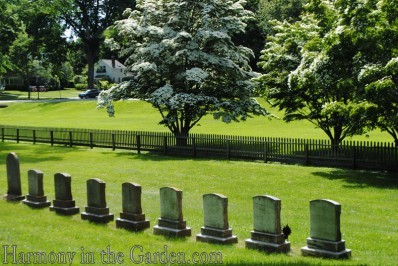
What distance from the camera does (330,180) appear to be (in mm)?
21312

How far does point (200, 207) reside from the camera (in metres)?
15.4

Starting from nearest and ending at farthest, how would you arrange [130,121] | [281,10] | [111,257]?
1. [111,257]
2. [130,121]
3. [281,10]

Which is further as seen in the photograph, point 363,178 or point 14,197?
point 363,178

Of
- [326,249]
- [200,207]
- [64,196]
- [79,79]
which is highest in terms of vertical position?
[79,79]

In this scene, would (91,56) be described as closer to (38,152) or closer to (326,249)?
(38,152)

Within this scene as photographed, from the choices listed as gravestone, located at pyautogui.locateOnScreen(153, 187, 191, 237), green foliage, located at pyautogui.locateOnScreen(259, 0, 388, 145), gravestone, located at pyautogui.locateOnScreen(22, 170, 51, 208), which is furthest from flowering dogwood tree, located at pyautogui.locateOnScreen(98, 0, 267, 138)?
gravestone, located at pyautogui.locateOnScreen(153, 187, 191, 237)

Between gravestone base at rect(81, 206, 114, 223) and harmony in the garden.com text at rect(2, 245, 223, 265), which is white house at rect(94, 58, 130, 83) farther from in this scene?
→ harmony in the garden.com text at rect(2, 245, 223, 265)

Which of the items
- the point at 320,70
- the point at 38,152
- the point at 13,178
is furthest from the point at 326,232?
the point at 38,152

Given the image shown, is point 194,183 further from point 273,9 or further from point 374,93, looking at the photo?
point 273,9

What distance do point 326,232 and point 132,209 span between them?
4.36m

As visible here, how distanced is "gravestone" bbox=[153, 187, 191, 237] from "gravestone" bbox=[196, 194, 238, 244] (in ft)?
1.90

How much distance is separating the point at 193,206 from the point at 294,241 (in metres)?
4.74

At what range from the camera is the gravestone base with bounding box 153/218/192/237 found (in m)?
11.4

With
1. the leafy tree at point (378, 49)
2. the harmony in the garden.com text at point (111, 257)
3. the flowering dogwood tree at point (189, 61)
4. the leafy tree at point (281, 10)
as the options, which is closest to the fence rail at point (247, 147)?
the flowering dogwood tree at point (189, 61)
